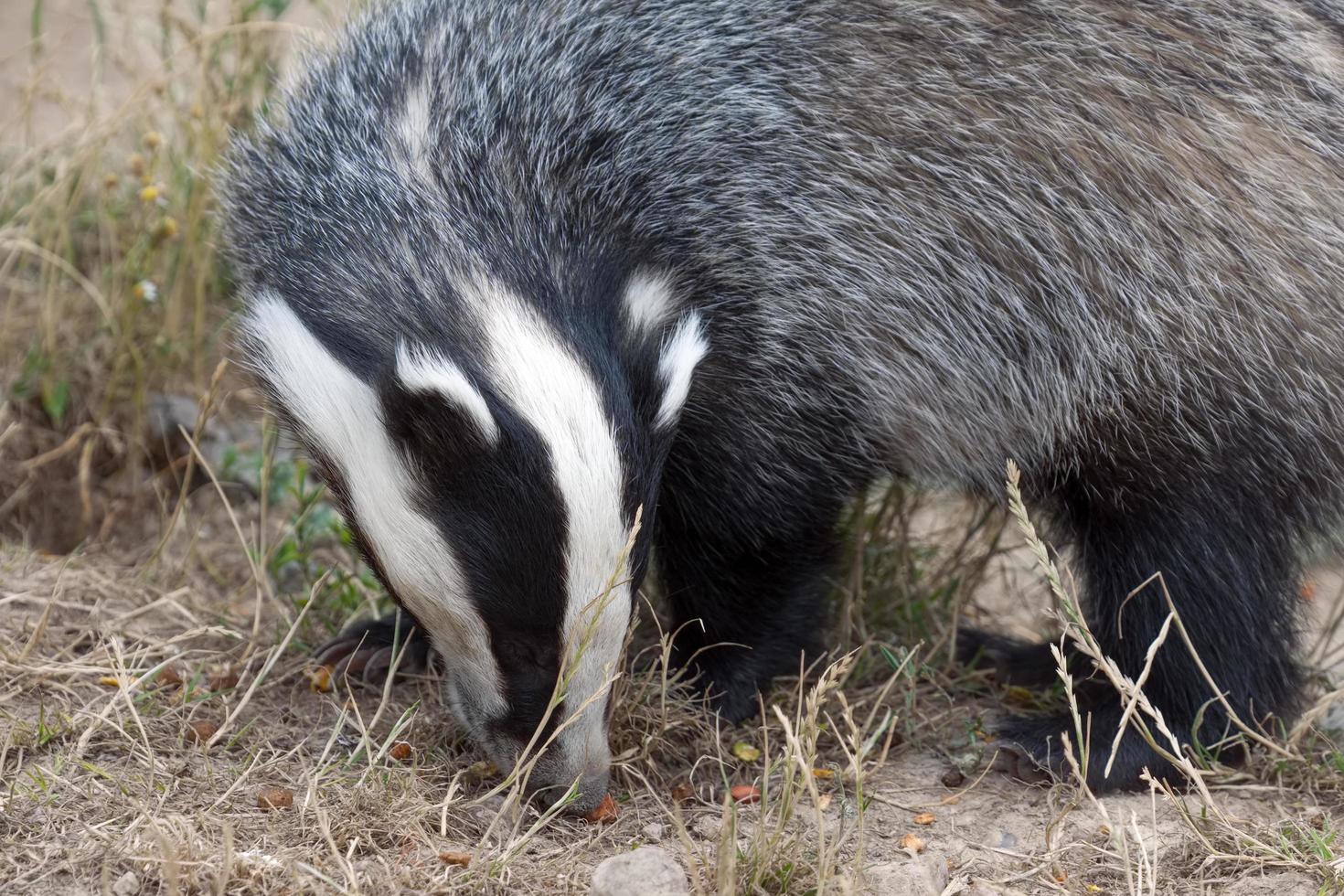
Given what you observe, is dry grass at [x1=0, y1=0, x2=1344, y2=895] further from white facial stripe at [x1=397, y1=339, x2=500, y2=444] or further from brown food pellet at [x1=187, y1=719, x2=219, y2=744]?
white facial stripe at [x1=397, y1=339, x2=500, y2=444]

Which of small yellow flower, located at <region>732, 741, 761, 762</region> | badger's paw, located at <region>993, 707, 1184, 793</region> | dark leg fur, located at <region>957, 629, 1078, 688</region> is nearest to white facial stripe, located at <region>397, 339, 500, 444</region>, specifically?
small yellow flower, located at <region>732, 741, 761, 762</region>

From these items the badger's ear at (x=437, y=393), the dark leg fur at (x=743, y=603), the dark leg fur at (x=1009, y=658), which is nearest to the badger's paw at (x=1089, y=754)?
the dark leg fur at (x=1009, y=658)

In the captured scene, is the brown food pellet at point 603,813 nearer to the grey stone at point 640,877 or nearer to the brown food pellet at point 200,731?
the grey stone at point 640,877

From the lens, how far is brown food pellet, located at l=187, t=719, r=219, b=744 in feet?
10.9

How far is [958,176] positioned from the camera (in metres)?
3.50

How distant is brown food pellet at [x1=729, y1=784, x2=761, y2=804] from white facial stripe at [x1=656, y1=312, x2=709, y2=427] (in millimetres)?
906

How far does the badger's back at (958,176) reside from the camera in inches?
136

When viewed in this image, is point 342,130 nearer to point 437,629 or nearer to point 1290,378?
point 437,629

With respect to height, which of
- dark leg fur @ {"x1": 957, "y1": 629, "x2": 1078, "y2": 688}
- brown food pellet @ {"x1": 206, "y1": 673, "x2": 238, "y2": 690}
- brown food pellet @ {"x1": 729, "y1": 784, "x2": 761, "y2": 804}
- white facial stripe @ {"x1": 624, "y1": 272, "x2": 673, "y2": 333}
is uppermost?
white facial stripe @ {"x1": 624, "y1": 272, "x2": 673, "y2": 333}

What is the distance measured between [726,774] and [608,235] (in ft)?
4.41

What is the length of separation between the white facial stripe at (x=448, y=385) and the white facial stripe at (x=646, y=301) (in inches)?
21.2

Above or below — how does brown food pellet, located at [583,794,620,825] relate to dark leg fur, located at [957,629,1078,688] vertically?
above

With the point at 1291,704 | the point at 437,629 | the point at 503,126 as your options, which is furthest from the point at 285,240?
the point at 1291,704

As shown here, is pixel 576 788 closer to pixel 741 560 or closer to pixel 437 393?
pixel 741 560
